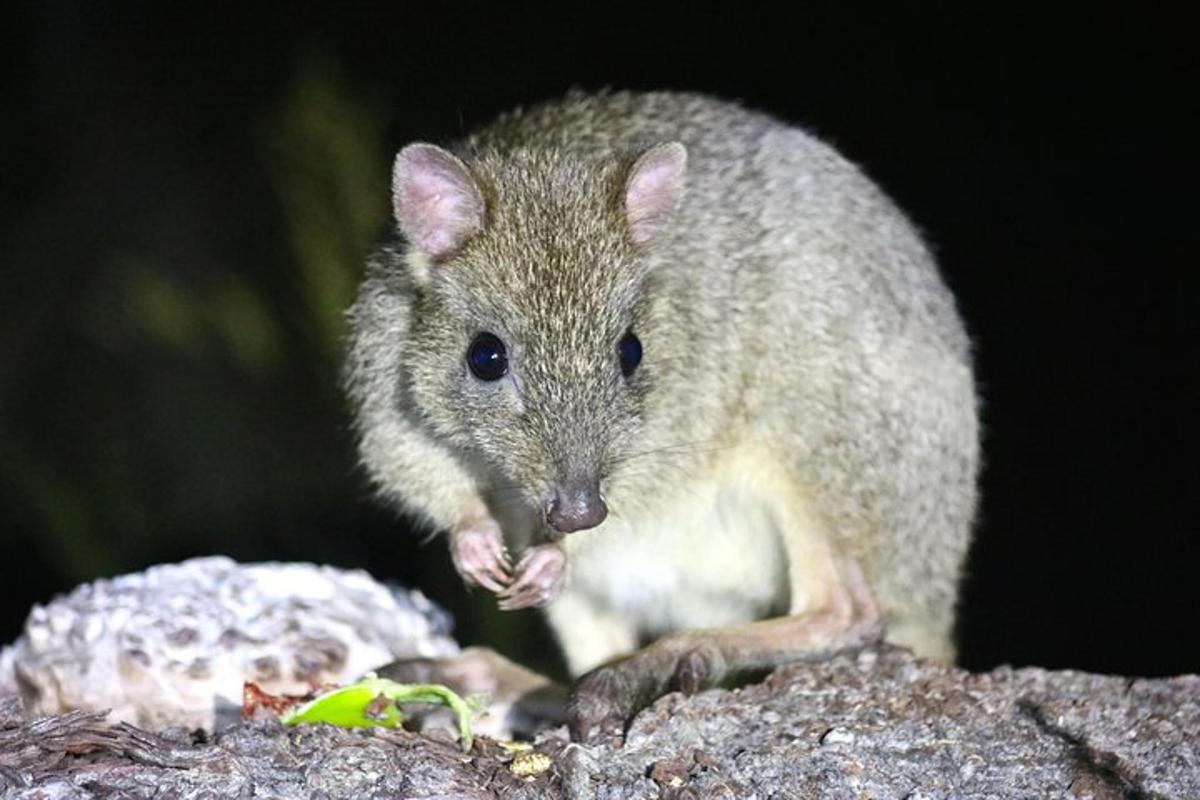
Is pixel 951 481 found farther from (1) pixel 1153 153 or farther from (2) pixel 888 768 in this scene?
(1) pixel 1153 153

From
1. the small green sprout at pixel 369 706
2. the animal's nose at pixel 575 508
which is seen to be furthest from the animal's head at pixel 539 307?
the small green sprout at pixel 369 706

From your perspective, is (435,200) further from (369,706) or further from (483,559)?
(369,706)

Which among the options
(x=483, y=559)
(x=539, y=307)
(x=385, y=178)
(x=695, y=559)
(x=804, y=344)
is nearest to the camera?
(x=539, y=307)

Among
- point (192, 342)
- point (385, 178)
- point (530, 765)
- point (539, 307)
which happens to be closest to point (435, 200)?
point (539, 307)

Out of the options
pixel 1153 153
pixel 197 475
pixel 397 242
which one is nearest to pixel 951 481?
pixel 397 242

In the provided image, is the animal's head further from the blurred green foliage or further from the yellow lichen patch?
the blurred green foliage

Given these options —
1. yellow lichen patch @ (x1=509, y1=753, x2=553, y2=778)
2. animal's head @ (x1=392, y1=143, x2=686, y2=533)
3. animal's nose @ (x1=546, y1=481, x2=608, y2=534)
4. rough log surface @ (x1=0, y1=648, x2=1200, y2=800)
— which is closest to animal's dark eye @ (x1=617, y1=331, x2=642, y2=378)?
animal's head @ (x1=392, y1=143, x2=686, y2=533)
